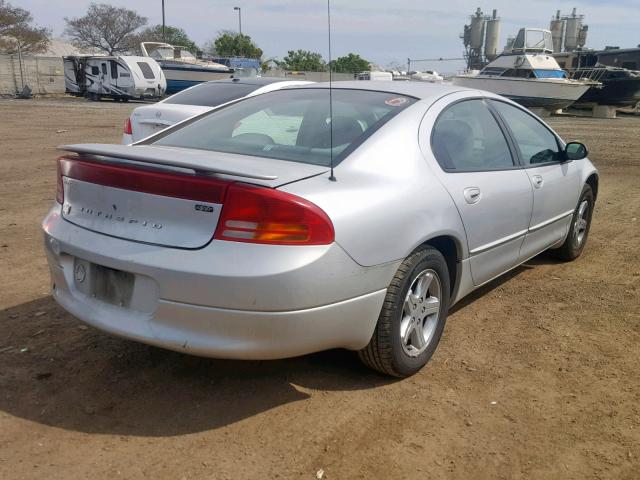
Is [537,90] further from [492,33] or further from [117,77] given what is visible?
[492,33]

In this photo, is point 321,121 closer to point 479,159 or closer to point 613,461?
point 479,159

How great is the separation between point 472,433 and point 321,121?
186 cm

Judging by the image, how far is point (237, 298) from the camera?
2674mm

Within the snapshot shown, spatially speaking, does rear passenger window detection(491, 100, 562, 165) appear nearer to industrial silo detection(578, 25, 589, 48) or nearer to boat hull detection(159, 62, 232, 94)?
boat hull detection(159, 62, 232, 94)

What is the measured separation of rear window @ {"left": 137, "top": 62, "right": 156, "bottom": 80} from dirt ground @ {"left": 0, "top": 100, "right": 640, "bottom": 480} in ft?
92.1

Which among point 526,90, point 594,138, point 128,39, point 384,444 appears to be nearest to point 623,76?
point 526,90

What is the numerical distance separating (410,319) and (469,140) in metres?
1.29

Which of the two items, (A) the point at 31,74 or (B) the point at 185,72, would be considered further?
(A) the point at 31,74

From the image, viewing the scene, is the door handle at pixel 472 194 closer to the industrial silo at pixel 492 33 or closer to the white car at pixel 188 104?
the white car at pixel 188 104

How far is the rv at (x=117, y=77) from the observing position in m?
30.7

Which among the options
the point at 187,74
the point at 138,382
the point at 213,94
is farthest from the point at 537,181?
the point at 187,74

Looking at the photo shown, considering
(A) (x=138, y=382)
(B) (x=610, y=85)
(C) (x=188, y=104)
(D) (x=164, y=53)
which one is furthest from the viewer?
(D) (x=164, y=53)

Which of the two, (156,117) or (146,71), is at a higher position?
(146,71)

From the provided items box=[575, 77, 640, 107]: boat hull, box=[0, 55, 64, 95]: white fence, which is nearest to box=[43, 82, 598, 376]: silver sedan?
box=[575, 77, 640, 107]: boat hull
